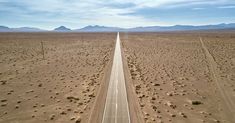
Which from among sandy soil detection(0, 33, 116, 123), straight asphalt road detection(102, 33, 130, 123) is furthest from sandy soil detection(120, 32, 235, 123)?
sandy soil detection(0, 33, 116, 123)

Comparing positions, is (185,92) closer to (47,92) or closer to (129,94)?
(129,94)

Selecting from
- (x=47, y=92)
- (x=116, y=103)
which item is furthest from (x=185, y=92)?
(x=47, y=92)

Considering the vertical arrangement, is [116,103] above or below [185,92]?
above

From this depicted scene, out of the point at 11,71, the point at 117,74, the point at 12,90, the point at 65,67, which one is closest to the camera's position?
the point at 12,90

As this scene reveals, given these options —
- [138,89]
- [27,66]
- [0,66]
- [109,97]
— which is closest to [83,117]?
[109,97]

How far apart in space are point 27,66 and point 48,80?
1037 centimetres

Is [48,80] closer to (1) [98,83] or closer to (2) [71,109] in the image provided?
(1) [98,83]

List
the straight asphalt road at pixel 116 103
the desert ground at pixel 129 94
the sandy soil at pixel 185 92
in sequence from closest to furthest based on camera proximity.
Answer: the straight asphalt road at pixel 116 103, the desert ground at pixel 129 94, the sandy soil at pixel 185 92

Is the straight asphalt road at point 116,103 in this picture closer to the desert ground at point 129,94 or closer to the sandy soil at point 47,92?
the desert ground at point 129,94

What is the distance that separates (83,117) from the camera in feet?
53.4

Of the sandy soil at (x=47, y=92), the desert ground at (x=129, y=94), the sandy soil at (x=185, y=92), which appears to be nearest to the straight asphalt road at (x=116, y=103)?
the desert ground at (x=129, y=94)

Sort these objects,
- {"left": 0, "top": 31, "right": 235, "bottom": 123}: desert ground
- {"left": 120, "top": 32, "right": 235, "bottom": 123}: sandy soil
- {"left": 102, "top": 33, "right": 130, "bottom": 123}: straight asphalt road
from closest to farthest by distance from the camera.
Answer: {"left": 102, "top": 33, "right": 130, "bottom": 123}: straight asphalt road → {"left": 0, "top": 31, "right": 235, "bottom": 123}: desert ground → {"left": 120, "top": 32, "right": 235, "bottom": 123}: sandy soil

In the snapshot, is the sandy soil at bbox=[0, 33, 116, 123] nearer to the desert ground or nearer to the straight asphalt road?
the desert ground

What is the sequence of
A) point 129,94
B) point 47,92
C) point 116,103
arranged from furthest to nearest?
1. point 47,92
2. point 129,94
3. point 116,103
